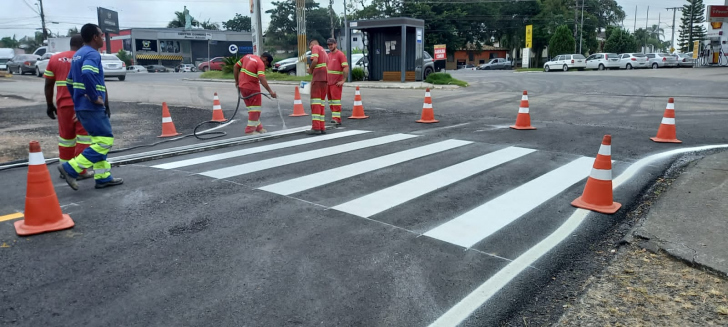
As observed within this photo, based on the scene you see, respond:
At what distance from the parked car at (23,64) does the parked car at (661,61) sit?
4636 cm

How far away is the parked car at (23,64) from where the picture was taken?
112 ft

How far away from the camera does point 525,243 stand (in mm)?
4469

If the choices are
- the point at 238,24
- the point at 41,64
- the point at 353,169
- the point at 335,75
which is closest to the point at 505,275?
the point at 353,169

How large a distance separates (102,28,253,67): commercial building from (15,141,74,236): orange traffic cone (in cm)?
6719

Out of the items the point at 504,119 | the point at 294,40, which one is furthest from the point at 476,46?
the point at 504,119

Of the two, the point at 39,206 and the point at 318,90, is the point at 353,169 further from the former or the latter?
the point at 318,90

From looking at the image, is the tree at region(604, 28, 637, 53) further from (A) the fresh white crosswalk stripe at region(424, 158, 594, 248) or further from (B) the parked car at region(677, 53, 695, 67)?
(A) the fresh white crosswalk stripe at region(424, 158, 594, 248)

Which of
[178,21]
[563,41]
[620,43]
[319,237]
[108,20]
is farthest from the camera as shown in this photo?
[178,21]

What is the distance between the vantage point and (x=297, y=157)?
25.9 ft

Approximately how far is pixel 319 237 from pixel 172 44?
76.1 meters

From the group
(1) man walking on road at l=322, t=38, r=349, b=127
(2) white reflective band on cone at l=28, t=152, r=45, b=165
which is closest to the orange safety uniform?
(2) white reflective band on cone at l=28, t=152, r=45, b=165

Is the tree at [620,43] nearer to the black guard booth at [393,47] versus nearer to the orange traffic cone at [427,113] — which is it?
the black guard booth at [393,47]

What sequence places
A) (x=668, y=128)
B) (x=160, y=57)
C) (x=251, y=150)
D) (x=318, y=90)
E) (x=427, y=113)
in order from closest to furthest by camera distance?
(x=251, y=150) → (x=668, y=128) → (x=318, y=90) → (x=427, y=113) → (x=160, y=57)

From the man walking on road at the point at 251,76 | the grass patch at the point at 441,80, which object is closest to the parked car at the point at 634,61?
the grass patch at the point at 441,80
